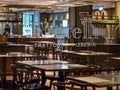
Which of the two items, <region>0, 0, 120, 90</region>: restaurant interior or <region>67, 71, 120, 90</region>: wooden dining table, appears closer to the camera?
<region>67, 71, 120, 90</region>: wooden dining table

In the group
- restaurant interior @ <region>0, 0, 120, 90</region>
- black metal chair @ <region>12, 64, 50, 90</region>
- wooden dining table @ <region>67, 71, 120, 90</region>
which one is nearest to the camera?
wooden dining table @ <region>67, 71, 120, 90</region>

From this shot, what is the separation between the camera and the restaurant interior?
5145 mm

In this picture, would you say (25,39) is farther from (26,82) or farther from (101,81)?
(101,81)

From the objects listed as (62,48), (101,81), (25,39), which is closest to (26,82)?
(101,81)

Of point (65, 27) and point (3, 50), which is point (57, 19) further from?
point (3, 50)

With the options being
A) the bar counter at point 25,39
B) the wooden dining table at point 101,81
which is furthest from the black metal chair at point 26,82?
the bar counter at point 25,39

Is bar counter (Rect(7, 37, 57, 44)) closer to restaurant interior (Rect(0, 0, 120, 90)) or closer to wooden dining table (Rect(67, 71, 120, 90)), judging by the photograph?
restaurant interior (Rect(0, 0, 120, 90))

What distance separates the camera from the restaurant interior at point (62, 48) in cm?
514

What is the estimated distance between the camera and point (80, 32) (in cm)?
1720

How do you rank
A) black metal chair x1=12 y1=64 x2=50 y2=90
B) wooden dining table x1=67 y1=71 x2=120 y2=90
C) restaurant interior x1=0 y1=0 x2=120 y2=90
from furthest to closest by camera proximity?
black metal chair x1=12 y1=64 x2=50 y2=90, restaurant interior x1=0 y1=0 x2=120 y2=90, wooden dining table x1=67 y1=71 x2=120 y2=90

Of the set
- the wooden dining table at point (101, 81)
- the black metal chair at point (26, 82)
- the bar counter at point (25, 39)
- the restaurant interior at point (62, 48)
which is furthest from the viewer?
the bar counter at point (25, 39)

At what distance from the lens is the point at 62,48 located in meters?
13.6

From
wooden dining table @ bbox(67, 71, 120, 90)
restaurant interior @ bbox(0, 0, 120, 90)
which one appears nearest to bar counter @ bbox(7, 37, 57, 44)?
restaurant interior @ bbox(0, 0, 120, 90)

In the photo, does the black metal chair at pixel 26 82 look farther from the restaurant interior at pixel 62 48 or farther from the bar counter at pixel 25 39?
the bar counter at pixel 25 39
